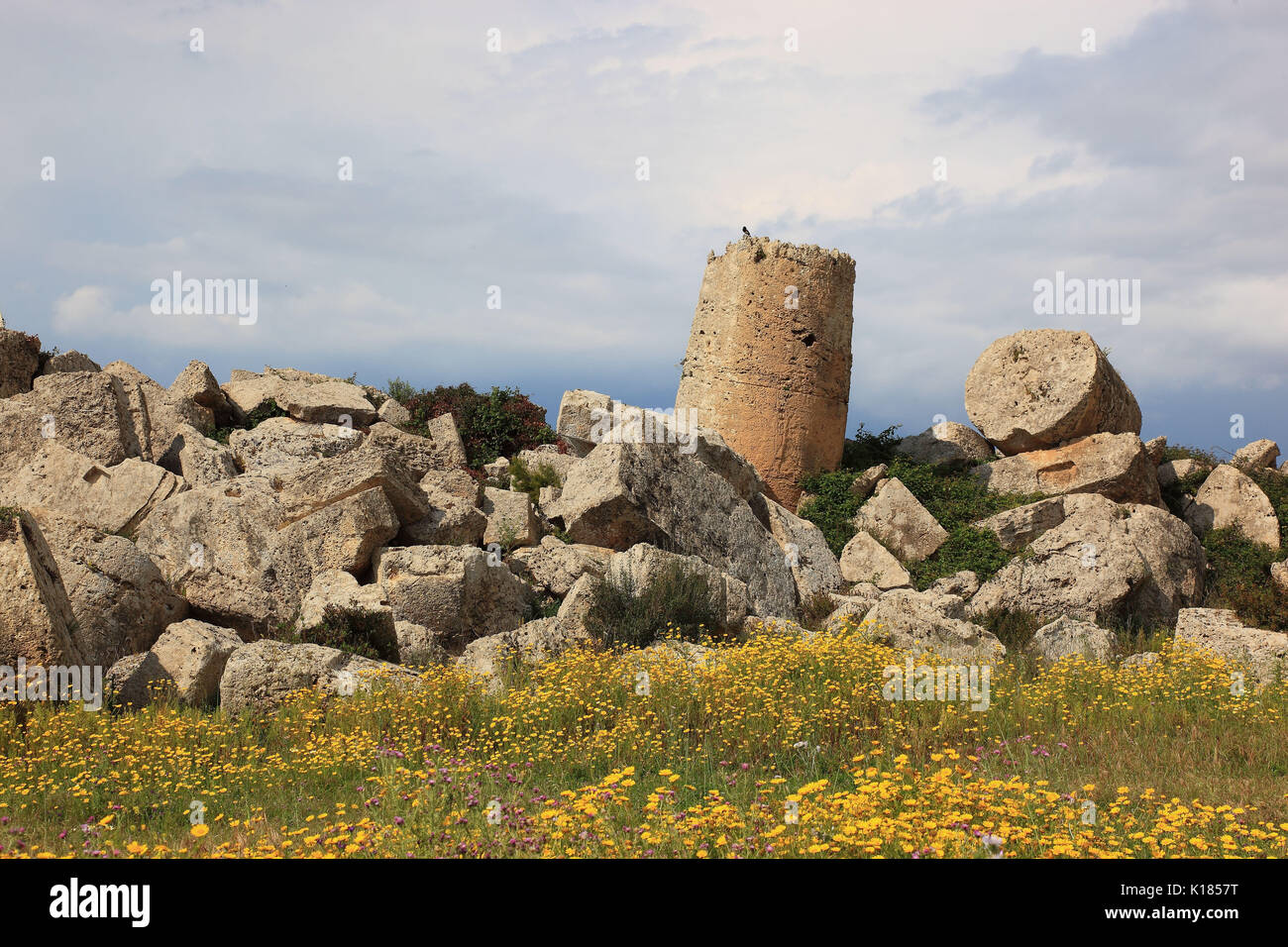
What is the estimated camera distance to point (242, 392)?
18953 millimetres

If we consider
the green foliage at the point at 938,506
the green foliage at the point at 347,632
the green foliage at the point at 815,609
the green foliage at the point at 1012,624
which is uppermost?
the green foliage at the point at 938,506

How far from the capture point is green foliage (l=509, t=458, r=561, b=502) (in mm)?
16797

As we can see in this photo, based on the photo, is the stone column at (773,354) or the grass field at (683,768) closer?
the grass field at (683,768)

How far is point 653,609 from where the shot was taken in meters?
11.2

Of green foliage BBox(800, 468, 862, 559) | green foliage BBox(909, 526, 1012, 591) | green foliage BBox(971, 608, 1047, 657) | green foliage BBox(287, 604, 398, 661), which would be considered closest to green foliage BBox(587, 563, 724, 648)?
green foliage BBox(287, 604, 398, 661)

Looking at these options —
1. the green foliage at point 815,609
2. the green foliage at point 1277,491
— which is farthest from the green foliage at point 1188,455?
the green foliage at point 815,609

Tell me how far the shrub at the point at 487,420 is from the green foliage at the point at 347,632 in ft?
25.9

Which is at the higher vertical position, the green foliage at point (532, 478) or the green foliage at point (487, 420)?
the green foliage at point (487, 420)

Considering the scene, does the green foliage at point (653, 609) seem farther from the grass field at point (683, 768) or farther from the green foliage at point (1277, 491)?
the green foliage at point (1277, 491)

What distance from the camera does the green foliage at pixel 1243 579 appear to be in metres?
15.8

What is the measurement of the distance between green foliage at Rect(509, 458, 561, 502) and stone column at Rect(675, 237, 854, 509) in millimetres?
3347
